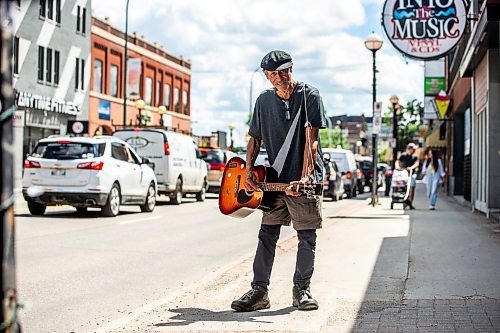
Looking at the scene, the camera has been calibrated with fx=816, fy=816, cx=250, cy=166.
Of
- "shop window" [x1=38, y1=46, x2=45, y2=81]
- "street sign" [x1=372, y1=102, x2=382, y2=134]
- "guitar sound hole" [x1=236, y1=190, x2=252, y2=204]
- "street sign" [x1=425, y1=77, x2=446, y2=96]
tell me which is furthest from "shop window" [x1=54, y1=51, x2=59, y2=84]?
"guitar sound hole" [x1=236, y1=190, x2=252, y2=204]

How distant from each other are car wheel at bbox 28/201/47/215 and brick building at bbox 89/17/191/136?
25357mm

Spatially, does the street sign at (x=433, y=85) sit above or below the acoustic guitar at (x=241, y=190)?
above

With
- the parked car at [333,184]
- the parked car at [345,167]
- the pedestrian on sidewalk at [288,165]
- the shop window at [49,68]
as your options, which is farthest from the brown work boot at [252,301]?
the shop window at [49,68]

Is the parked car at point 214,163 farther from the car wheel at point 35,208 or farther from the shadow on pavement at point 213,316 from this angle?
the shadow on pavement at point 213,316

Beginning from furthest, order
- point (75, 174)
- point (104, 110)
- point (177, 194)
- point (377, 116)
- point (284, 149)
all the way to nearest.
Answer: point (104, 110) < point (377, 116) < point (177, 194) < point (75, 174) < point (284, 149)

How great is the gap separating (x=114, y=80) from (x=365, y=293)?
46.9 metres

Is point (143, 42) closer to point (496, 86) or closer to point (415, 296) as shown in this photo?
point (496, 86)

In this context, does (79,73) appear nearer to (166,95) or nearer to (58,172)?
(166,95)

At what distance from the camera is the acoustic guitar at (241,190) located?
6.68 metres

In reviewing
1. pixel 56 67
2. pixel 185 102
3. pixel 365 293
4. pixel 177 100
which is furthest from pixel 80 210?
pixel 185 102

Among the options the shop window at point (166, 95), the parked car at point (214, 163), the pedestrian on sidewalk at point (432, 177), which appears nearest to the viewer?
the pedestrian on sidewalk at point (432, 177)

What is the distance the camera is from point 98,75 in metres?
49.8

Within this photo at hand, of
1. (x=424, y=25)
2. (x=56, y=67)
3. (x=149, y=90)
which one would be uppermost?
(x=149, y=90)

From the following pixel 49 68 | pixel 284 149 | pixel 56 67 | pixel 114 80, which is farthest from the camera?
pixel 114 80
